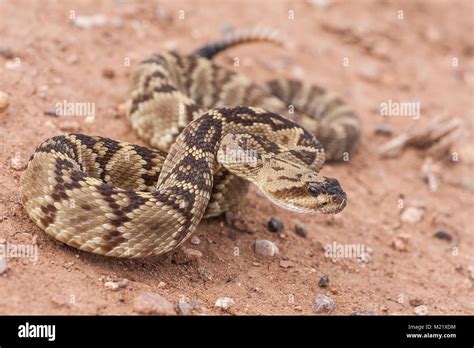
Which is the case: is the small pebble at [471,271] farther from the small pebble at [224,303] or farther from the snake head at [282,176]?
the small pebble at [224,303]

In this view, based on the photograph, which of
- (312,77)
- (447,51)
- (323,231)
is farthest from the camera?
(447,51)

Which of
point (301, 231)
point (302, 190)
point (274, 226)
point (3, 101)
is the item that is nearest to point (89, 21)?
point (3, 101)

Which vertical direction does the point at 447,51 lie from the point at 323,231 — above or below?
above

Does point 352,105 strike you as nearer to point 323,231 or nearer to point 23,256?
point 323,231

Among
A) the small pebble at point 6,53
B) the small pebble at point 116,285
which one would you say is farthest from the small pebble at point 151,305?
the small pebble at point 6,53
